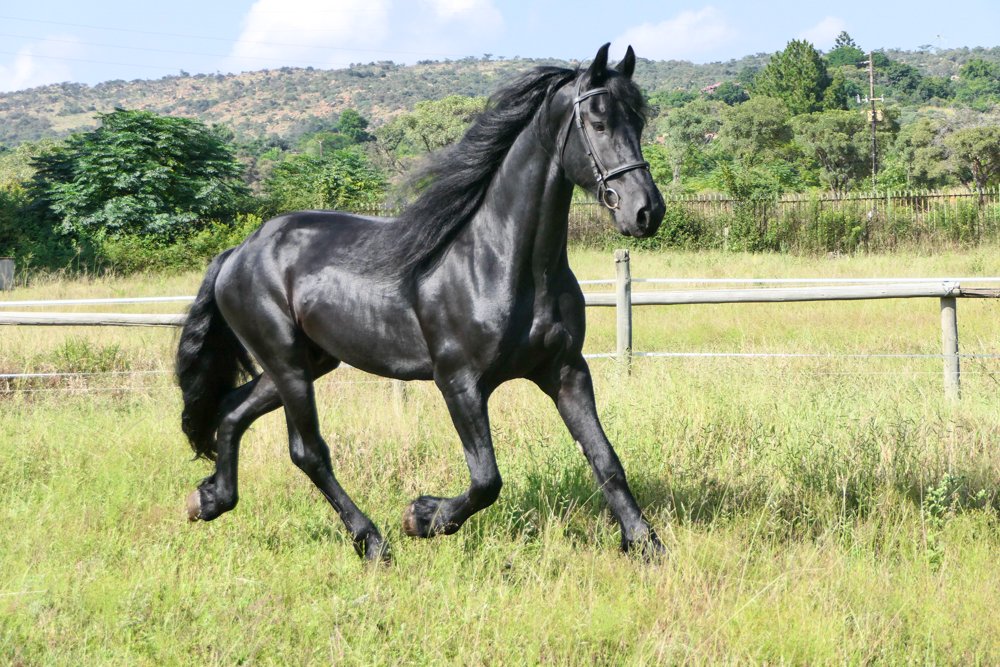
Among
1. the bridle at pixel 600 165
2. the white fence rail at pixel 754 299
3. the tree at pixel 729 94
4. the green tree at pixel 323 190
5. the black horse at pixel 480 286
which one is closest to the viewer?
the bridle at pixel 600 165

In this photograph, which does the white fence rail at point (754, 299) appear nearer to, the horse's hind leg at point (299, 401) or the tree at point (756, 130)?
the horse's hind leg at point (299, 401)

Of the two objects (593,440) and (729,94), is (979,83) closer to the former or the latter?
(729,94)

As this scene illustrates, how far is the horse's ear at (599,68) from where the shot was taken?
354 cm

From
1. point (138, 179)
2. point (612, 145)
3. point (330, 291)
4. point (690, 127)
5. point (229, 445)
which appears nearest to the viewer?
point (612, 145)

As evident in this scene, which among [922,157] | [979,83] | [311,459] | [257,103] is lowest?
[311,459]

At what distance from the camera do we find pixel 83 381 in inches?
340

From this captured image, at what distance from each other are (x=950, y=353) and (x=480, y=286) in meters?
4.88

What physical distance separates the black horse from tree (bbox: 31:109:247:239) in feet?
70.5

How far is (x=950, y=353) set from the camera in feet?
23.9

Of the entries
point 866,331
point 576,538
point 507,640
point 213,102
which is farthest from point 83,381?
point 213,102

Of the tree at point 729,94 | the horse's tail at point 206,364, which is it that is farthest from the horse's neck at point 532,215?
the tree at point 729,94

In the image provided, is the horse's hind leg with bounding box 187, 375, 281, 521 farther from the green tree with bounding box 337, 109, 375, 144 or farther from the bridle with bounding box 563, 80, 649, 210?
the green tree with bounding box 337, 109, 375, 144

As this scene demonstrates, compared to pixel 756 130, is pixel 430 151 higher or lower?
lower

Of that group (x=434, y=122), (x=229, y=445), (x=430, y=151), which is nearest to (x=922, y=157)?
(x=434, y=122)
